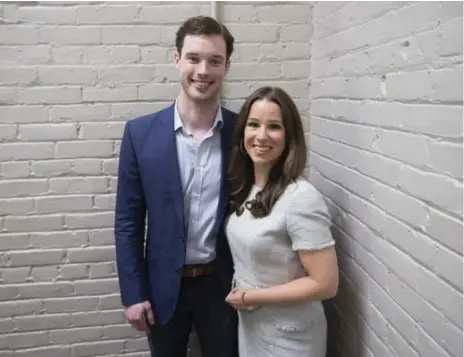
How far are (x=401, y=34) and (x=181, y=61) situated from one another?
29.1 inches

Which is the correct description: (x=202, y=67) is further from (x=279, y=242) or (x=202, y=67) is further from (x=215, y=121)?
(x=279, y=242)

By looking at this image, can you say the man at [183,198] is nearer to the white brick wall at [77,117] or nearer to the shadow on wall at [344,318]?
the white brick wall at [77,117]

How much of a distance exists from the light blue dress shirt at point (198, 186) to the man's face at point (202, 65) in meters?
0.14

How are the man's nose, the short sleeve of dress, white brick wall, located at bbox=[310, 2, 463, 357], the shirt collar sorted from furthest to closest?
the shirt collar, the man's nose, the short sleeve of dress, white brick wall, located at bbox=[310, 2, 463, 357]

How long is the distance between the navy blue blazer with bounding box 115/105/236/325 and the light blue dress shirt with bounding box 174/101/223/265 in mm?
29

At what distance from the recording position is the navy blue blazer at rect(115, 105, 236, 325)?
1651 mm

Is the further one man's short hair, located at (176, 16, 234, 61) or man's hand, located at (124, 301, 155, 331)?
man's hand, located at (124, 301, 155, 331)

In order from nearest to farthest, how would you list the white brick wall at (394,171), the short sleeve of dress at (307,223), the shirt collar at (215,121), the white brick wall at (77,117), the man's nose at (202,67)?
1. the white brick wall at (394,171)
2. the short sleeve of dress at (307,223)
3. the man's nose at (202,67)
4. the shirt collar at (215,121)
5. the white brick wall at (77,117)

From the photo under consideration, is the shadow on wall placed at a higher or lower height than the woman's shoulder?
lower

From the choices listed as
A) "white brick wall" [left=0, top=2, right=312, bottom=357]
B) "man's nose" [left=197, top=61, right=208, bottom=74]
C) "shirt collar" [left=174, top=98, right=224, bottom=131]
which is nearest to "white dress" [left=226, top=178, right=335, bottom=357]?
"shirt collar" [left=174, top=98, right=224, bottom=131]

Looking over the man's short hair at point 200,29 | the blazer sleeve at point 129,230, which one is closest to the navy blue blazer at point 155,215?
the blazer sleeve at point 129,230

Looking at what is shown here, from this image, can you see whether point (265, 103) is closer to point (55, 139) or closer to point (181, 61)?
point (181, 61)

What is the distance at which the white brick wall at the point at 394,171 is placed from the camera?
105 centimetres

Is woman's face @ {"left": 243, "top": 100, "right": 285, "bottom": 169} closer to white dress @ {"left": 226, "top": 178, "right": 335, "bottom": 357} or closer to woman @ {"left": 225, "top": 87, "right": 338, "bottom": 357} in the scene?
woman @ {"left": 225, "top": 87, "right": 338, "bottom": 357}
